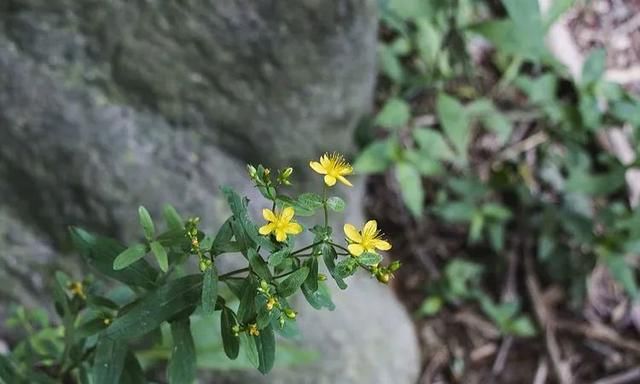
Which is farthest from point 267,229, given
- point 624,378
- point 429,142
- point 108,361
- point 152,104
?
point 624,378

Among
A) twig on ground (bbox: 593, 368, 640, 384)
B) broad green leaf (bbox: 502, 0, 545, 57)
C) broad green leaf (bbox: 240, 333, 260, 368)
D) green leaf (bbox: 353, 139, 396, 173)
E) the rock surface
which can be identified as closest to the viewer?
broad green leaf (bbox: 240, 333, 260, 368)

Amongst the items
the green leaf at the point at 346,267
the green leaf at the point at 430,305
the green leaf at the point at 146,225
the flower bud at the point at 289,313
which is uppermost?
the green leaf at the point at 430,305

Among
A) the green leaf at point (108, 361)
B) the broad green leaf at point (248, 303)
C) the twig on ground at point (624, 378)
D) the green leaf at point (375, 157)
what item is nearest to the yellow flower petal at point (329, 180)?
the broad green leaf at point (248, 303)

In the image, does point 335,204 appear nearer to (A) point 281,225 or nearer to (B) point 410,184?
(A) point 281,225

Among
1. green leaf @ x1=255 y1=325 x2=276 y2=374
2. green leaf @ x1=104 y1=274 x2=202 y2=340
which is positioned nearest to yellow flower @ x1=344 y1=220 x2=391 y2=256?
green leaf @ x1=255 y1=325 x2=276 y2=374

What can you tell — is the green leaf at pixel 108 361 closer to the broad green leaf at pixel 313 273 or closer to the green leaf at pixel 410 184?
the broad green leaf at pixel 313 273

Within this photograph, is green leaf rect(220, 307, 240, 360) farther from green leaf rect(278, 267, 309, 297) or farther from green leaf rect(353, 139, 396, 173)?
green leaf rect(353, 139, 396, 173)
